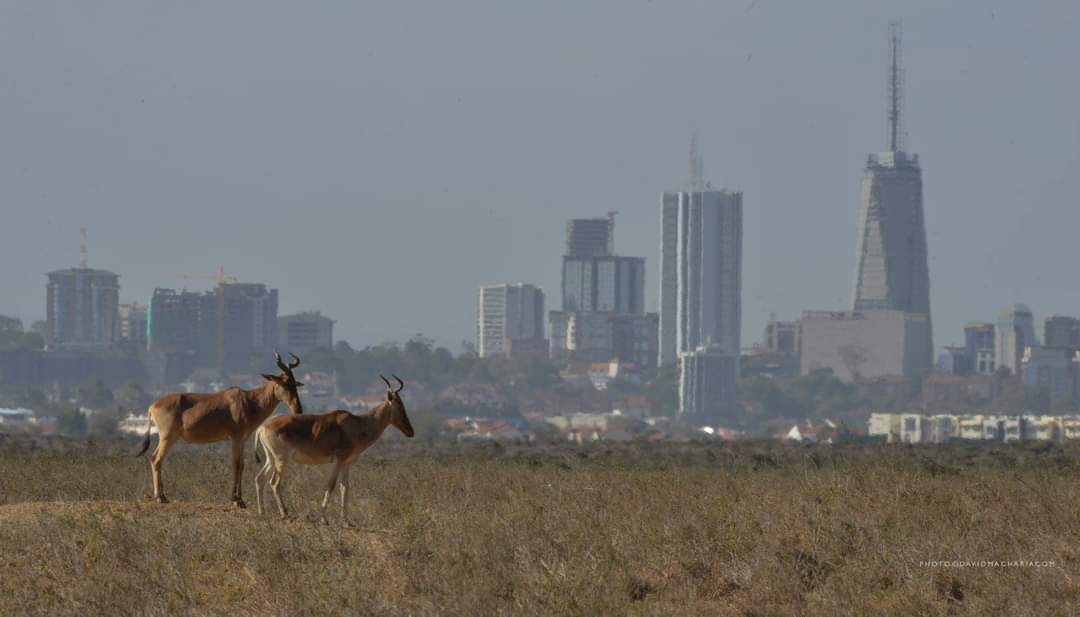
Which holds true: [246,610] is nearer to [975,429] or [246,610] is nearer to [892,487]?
[892,487]

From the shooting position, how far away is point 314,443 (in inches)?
878

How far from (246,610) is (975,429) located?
149581mm

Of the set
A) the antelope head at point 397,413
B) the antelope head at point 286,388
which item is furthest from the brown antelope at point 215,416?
the antelope head at point 397,413

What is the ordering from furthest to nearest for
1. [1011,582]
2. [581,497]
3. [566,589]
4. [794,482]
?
1. [794,482]
2. [581,497]
3. [1011,582]
4. [566,589]

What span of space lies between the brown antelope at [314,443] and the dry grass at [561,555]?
0.45m

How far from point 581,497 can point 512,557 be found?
6.67m

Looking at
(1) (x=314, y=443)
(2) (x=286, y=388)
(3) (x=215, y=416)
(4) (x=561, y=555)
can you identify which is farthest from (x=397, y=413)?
(4) (x=561, y=555)

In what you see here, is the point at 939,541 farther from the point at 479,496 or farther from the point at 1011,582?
the point at 479,496

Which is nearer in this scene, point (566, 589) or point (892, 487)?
point (566, 589)

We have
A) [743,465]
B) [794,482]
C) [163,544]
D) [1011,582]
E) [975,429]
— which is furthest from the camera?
[975,429]

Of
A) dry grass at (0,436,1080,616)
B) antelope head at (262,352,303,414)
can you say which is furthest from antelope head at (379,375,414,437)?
antelope head at (262,352,303,414)

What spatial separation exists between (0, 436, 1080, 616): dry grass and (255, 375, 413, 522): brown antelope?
0.45m

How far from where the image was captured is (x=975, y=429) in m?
163

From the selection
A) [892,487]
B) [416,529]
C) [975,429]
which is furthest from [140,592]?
[975,429]
